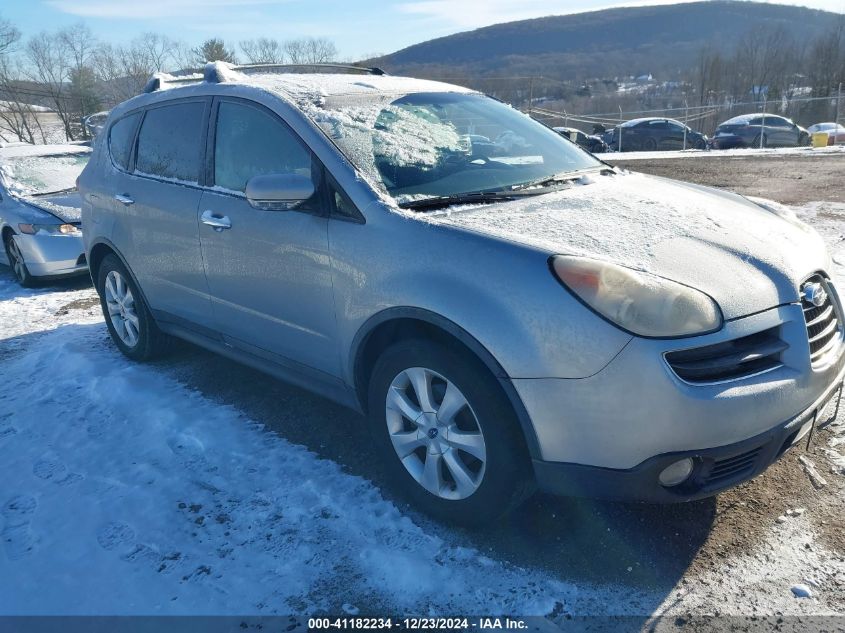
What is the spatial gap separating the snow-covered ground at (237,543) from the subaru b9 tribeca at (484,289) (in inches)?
12.2

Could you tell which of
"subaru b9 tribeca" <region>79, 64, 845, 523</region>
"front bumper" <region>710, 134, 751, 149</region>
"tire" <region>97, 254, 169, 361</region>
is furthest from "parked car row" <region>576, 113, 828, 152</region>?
"subaru b9 tribeca" <region>79, 64, 845, 523</region>

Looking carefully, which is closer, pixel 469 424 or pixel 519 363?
pixel 519 363

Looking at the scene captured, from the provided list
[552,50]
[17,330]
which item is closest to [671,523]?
[17,330]

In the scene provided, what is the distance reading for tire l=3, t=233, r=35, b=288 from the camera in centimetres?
746

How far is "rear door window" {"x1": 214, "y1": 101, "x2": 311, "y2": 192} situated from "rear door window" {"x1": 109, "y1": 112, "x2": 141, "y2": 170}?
118 cm

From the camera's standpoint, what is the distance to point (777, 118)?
24969mm

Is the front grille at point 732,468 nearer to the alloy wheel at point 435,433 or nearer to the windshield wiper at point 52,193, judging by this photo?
the alloy wheel at point 435,433

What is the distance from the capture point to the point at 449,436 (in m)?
2.61

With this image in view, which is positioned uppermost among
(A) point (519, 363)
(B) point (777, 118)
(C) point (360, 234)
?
(C) point (360, 234)

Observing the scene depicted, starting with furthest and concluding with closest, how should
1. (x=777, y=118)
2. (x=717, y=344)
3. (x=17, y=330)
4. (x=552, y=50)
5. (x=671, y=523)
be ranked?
(x=552, y=50) → (x=777, y=118) → (x=17, y=330) → (x=671, y=523) → (x=717, y=344)

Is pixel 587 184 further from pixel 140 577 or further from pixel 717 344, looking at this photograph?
pixel 140 577

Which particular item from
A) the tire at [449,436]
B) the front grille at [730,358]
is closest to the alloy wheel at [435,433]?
the tire at [449,436]

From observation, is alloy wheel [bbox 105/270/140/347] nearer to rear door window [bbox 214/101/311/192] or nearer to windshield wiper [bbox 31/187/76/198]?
rear door window [bbox 214/101/311/192]

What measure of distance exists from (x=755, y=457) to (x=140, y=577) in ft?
7.66
